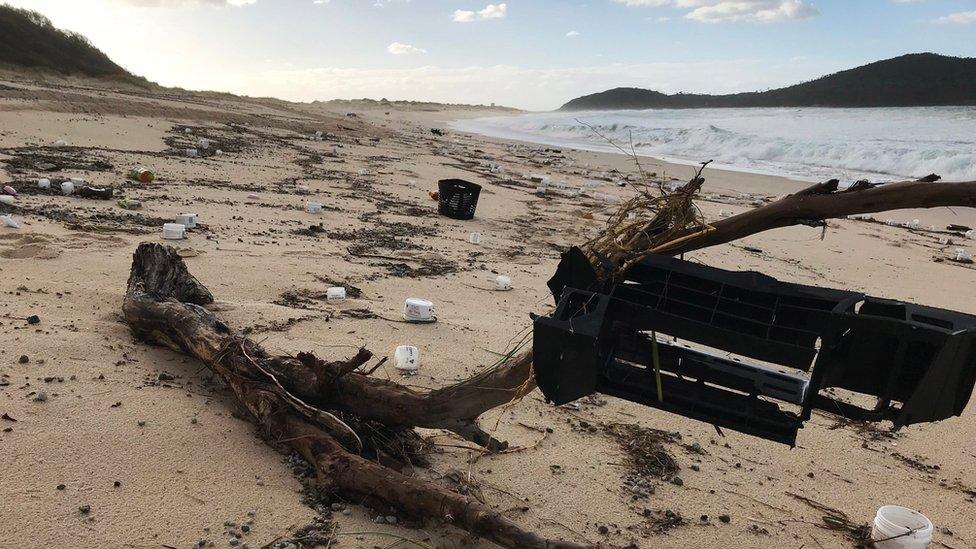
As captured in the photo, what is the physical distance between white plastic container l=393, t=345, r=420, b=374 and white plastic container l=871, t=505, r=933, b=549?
2.25 meters

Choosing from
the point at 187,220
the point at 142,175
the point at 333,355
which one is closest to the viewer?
the point at 333,355

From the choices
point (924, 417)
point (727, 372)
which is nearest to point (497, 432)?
point (727, 372)

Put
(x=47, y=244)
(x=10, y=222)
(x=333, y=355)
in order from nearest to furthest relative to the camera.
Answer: (x=333, y=355), (x=47, y=244), (x=10, y=222)

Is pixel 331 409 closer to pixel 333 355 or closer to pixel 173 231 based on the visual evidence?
pixel 333 355

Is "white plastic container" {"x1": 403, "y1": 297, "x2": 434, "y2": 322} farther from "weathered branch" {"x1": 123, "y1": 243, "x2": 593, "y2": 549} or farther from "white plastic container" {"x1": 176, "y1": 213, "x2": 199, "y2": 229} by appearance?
"white plastic container" {"x1": 176, "y1": 213, "x2": 199, "y2": 229}

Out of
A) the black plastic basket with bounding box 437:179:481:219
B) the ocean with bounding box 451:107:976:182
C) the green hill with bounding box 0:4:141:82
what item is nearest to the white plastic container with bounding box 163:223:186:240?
the black plastic basket with bounding box 437:179:481:219

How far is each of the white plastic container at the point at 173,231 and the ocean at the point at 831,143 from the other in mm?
8329

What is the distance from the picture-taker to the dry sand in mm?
2193

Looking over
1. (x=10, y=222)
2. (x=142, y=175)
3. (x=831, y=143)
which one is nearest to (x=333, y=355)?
(x=10, y=222)

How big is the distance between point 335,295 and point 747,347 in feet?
11.1

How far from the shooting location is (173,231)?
5410 millimetres

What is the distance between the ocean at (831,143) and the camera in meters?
18.2

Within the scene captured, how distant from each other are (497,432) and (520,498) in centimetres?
52

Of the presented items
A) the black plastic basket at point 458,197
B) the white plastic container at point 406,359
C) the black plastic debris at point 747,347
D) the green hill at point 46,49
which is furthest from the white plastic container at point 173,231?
the green hill at point 46,49
